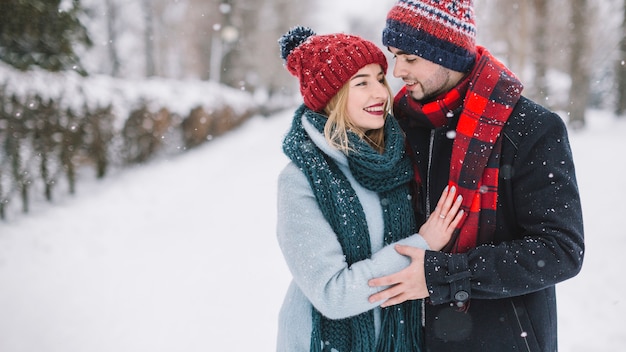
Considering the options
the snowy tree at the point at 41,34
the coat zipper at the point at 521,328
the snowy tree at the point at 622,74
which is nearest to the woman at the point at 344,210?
the coat zipper at the point at 521,328

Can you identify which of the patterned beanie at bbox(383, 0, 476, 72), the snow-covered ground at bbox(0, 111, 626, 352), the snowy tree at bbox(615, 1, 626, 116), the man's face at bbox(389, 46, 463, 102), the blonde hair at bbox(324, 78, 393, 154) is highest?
the snowy tree at bbox(615, 1, 626, 116)

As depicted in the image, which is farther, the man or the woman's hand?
the woman's hand

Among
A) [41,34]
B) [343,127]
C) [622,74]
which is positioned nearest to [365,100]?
[343,127]

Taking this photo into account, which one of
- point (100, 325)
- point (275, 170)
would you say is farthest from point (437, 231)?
point (275, 170)

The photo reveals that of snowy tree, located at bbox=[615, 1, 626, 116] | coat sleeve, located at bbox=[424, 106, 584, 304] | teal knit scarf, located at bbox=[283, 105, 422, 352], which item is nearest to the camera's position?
coat sleeve, located at bbox=[424, 106, 584, 304]

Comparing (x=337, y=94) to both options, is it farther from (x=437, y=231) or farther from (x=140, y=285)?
(x=140, y=285)

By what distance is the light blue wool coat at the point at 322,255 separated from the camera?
1.59 meters

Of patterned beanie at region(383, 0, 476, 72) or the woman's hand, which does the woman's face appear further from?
the woman's hand

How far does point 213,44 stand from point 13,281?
85.2 feet

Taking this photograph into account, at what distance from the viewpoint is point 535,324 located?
163cm

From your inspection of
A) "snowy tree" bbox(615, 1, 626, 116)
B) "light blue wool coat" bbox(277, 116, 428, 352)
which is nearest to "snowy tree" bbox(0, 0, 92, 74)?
"light blue wool coat" bbox(277, 116, 428, 352)

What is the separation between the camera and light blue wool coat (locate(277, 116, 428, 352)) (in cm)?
159

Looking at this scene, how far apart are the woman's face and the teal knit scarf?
163 millimetres

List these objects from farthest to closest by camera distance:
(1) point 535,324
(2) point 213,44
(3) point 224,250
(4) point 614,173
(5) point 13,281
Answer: (2) point 213,44
(4) point 614,173
(3) point 224,250
(5) point 13,281
(1) point 535,324
